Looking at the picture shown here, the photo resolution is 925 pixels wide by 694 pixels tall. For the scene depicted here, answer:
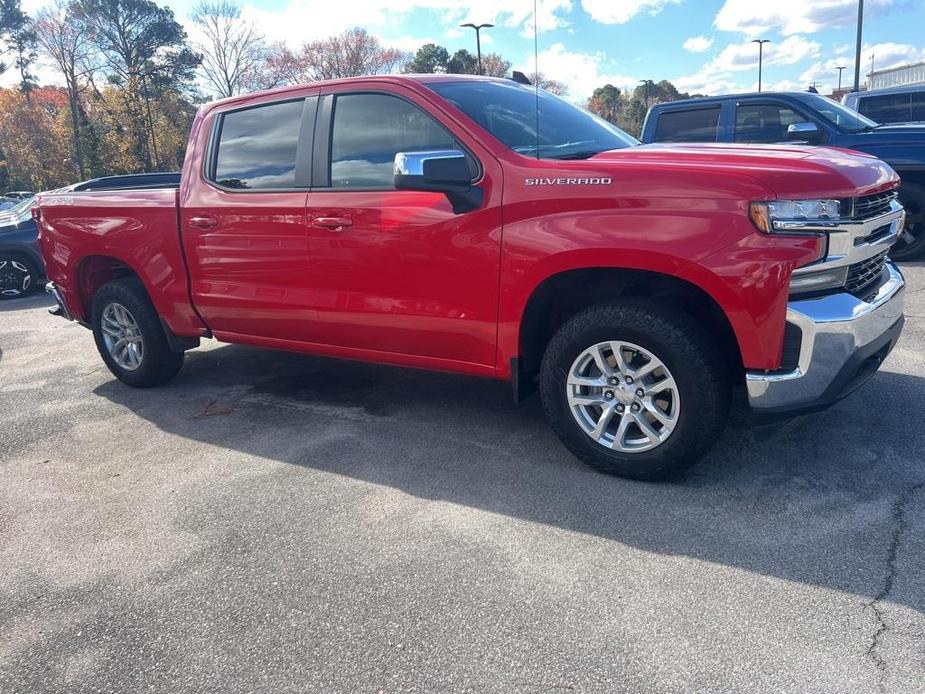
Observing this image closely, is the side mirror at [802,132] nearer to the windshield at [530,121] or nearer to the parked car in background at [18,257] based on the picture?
the windshield at [530,121]

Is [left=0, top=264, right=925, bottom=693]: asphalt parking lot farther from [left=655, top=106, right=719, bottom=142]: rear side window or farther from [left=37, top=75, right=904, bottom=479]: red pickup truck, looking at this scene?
[left=655, top=106, right=719, bottom=142]: rear side window

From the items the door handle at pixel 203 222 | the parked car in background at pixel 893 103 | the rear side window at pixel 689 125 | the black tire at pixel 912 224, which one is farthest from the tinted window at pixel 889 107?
the door handle at pixel 203 222

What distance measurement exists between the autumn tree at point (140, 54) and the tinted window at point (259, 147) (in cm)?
3704

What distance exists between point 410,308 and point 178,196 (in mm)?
1968

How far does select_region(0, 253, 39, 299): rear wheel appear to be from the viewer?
1085cm

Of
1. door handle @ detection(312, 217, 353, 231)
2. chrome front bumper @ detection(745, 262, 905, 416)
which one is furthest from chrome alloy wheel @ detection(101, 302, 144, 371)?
chrome front bumper @ detection(745, 262, 905, 416)

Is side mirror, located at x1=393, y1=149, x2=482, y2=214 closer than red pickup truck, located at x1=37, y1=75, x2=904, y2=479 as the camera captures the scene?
No

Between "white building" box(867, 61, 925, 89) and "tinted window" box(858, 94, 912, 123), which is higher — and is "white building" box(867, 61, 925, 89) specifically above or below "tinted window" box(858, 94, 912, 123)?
above

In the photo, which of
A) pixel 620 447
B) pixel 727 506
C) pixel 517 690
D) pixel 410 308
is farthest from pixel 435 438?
pixel 517 690

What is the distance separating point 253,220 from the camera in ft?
14.5

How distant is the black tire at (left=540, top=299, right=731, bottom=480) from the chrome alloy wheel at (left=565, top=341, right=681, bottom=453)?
3 cm

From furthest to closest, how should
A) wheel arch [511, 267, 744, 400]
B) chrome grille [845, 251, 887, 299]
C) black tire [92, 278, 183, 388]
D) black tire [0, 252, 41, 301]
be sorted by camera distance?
black tire [0, 252, 41, 301], black tire [92, 278, 183, 388], wheel arch [511, 267, 744, 400], chrome grille [845, 251, 887, 299]

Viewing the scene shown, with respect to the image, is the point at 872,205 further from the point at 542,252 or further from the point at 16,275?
the point at 16,275

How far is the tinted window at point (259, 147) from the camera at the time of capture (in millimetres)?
4395
